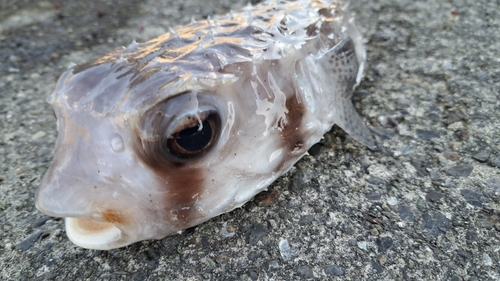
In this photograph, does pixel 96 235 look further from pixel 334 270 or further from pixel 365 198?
pixel 365 198

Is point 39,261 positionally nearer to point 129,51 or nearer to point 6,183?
point 6,183

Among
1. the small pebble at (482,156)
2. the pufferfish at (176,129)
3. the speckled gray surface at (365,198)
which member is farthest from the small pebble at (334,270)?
the small pebble at (482,156)

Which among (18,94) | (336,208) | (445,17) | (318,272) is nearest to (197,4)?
(18,94)

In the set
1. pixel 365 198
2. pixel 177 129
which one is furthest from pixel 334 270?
pixel 177 129

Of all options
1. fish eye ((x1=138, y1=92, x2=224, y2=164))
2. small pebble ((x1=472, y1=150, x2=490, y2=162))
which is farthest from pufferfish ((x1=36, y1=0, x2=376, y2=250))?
small pebble ((x1=472, y1=150, x2=490, y2=162))

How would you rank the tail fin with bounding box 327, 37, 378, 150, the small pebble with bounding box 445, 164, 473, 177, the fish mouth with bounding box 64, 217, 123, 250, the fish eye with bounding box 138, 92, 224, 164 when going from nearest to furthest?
the fish eye with bounding box 138, 92, 224, 164 < the fish mouth with bounding box 64, 217, 123, 250 < the small pebble with bounding box 445, 164, 473, 177 < the tail fin with bounding box 327, 37, 378, 150

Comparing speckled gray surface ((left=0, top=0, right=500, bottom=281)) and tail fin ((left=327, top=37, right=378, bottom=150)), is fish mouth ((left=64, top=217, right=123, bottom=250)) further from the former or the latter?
tail fin ((left=327, top=37, right=378, bottom=150))
